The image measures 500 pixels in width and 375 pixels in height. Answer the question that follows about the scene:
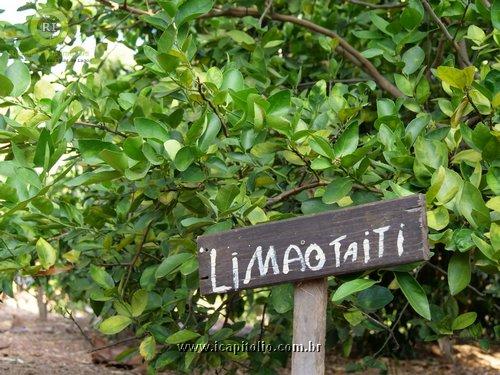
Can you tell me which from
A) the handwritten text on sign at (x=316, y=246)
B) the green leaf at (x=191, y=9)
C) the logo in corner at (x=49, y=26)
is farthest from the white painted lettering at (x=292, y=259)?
the logo in corner at (x=49, y=26)

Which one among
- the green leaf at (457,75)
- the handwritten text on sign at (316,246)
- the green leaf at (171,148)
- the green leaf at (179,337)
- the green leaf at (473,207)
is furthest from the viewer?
the green leaf at (179,337)

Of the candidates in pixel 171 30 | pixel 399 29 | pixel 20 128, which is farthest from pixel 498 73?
pixel 20 128

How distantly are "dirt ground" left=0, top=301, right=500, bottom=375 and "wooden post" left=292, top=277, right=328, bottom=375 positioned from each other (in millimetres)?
2209

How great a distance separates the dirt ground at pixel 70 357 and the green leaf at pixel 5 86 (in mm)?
1975

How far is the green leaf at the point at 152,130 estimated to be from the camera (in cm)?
203

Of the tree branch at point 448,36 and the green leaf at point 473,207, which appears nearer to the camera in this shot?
the green leaf at point 473,207

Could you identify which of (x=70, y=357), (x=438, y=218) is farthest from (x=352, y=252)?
(x=70, y=357)

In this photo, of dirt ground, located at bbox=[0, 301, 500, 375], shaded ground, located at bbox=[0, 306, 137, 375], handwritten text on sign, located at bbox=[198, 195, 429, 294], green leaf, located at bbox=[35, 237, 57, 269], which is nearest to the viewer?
handwritten text on sign, located at bbox=[198, 195, 429, 294]

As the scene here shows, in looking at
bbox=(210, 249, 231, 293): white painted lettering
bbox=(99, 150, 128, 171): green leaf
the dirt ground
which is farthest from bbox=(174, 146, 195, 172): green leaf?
the dirt ground

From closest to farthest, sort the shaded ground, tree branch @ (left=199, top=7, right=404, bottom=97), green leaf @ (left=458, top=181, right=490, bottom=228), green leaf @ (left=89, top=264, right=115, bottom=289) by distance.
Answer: green leaf @ (left=458, top=181, right=490, bottom=228) < green leaf @ (left=89, top=264, right=115, bottom=289) < tree branch @ (left=199, top=7, right=404, bottom=97) < the shaded ground

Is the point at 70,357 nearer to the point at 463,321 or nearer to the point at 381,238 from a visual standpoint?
the point at 463,321

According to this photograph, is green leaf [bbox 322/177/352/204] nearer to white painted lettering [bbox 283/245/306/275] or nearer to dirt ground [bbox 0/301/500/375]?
white painted lettering [bbox 283/245/306/275]

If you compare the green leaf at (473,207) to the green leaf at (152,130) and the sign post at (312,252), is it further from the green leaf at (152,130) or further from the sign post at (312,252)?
the green leaf at (152,130)

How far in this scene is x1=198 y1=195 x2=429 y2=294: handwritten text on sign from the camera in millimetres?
1680
